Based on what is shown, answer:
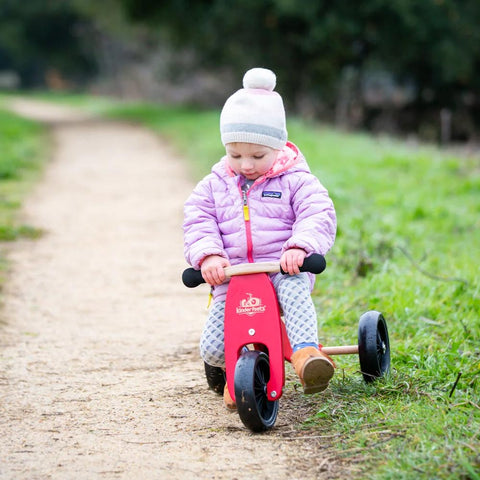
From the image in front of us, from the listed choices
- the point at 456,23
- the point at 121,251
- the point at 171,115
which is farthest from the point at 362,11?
the point at 121,251

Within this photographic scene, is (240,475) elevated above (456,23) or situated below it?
below

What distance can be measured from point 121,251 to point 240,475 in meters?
4.70

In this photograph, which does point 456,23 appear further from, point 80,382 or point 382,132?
point 80,382

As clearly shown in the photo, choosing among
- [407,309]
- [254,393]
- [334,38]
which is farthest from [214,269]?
[334,38]

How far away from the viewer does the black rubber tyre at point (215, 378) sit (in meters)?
3.96

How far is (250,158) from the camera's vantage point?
3766 millimetres

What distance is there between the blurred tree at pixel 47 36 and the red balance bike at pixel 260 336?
128 ft

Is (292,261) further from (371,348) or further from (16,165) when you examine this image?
(16,165)

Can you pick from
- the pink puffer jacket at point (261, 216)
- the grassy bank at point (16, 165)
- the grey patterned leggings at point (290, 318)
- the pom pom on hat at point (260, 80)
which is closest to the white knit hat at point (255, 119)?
the pom pom on hat at point (260, 80)

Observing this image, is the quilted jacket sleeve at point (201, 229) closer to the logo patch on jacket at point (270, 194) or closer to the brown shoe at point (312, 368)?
the logo patch on jacket at point (270, 194)

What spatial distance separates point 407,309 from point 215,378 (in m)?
1.65

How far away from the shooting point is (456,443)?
3.10 m

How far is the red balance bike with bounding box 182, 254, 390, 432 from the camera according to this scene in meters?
3.52

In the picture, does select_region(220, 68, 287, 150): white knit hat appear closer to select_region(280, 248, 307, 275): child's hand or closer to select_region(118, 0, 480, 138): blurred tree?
select_region(280, 248, 307, 275): child's hand
